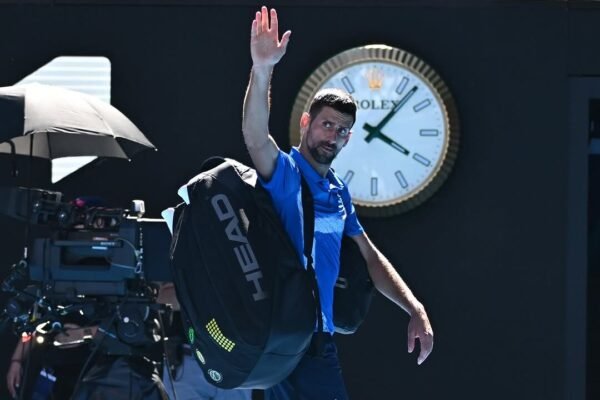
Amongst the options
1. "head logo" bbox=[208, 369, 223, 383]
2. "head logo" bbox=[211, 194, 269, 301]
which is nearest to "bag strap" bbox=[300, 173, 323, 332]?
"head logo" bbox=[211, 194, 269, 301]

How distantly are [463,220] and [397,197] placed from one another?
38 centimetres

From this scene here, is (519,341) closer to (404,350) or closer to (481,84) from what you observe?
(404,350)

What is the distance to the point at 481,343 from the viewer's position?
674 centimetres

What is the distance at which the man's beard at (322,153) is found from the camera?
4309 millimetres

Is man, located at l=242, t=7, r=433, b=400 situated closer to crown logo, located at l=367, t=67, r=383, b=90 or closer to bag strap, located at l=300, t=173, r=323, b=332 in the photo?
bag strap, located at l=300, t=173, r=323, b=332

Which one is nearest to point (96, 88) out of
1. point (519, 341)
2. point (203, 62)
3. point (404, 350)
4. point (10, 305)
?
point (203, 62)

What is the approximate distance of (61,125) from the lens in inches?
217

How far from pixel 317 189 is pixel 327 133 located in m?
0.19

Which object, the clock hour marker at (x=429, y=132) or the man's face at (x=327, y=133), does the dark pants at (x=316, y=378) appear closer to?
the man's face at (x=327, y=133)

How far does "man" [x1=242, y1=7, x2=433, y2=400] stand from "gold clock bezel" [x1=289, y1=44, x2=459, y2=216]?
216 centimetres

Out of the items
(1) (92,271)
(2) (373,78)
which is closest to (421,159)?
(2) (373,78)

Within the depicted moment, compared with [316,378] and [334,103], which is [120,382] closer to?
[316,378]

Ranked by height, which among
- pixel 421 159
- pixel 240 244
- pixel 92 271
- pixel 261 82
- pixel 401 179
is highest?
pixel 261 82

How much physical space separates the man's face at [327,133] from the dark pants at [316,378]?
0.61 meters
